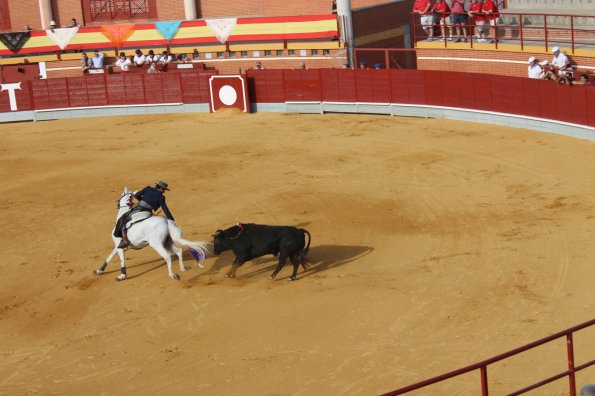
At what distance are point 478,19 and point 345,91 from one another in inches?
195

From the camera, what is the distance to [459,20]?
32875 millimetres

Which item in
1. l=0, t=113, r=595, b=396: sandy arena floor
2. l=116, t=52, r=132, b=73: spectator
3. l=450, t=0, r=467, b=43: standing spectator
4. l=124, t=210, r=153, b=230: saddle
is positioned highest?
l=450, t=0, r=467, b=43: standing spectator

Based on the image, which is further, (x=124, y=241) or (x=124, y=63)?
(x=124, y=63)

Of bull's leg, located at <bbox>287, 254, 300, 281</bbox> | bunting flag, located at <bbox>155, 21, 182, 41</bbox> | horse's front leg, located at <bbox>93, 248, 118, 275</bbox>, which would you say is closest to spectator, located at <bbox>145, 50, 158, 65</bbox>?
bunting flag, located at <bbox>155, 21, 182, 41</bbox>

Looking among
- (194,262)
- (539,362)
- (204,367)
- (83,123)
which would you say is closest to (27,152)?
(83,123)

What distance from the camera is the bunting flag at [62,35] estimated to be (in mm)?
41031

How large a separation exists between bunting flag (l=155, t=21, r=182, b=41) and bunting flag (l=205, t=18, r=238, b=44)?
1527 millimetres

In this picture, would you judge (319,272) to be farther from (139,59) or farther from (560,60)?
(139,59)

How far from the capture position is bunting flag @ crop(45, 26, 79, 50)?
4103 centimetres

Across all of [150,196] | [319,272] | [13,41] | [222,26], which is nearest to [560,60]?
[319,272]

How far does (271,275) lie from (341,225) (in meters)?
2.97

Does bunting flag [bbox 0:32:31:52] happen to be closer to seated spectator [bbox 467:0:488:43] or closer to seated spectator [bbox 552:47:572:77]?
seated spectator [bbox 467:0:488:43]

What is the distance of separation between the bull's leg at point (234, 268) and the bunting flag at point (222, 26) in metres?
22.5

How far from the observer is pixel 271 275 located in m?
17.0
